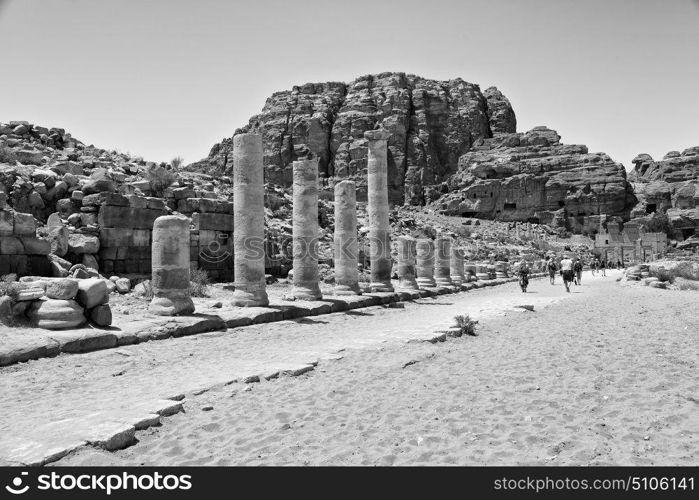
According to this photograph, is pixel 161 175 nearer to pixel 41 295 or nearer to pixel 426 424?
pixel 41 295

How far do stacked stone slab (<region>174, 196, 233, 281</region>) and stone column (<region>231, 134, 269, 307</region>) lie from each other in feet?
21.0

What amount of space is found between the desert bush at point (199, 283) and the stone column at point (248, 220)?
Result: 2892 millimetres

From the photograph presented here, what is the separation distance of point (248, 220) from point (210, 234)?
721cm

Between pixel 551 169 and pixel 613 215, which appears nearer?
pixel 613 215

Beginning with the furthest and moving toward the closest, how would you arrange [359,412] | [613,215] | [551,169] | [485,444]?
[551,169] < [613,215] < [359,412] < [485,444]

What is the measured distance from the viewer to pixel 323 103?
122625 millimetres

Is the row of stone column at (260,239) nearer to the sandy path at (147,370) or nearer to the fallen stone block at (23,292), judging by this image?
the sandy path at (147,370)

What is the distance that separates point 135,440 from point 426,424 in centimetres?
283

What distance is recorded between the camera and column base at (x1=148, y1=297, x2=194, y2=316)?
40.1 feet

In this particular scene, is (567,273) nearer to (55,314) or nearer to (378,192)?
(378,192)

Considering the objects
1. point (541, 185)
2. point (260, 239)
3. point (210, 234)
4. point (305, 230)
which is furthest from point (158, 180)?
point (541, 185)
